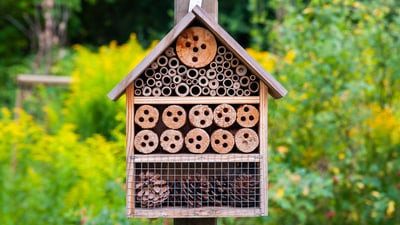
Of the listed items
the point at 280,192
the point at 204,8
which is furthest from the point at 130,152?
the point at 280,192

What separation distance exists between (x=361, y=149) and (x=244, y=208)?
2.63 metres

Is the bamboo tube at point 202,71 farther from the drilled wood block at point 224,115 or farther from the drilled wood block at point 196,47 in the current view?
the drilled wood block at point 224,115

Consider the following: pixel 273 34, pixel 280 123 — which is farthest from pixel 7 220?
A: pixel 273 34

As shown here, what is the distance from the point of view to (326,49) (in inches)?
183

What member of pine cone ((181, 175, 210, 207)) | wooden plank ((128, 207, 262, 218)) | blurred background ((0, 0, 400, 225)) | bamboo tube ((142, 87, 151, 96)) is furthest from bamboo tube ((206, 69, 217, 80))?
blurred background ((0, 0, 400, 225))

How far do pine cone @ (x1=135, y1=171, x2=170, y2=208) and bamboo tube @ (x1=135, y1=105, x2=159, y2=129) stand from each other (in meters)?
0.16

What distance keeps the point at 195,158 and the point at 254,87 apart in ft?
1.04

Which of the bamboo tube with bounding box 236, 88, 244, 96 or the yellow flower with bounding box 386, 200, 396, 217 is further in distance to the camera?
the yellow flower with bounding box 386, 200, 396, 217

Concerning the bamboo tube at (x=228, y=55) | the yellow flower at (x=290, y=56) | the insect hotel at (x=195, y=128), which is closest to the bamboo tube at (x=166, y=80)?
the insect hotel at (x=195, y=128)

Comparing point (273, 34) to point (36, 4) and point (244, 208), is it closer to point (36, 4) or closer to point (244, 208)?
point (244, 208)

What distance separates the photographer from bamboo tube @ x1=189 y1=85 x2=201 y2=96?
7.77 feet

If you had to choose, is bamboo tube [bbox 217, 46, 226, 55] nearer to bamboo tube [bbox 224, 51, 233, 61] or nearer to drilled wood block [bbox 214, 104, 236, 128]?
bamboo tube [bbox 224, 51, 233, 61]

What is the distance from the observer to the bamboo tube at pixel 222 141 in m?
2.38

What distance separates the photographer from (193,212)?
2.33m
